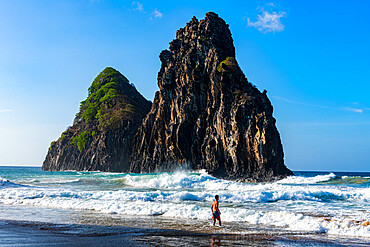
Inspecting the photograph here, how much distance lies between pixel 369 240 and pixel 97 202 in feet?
44.5

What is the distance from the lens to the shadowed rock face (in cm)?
4650

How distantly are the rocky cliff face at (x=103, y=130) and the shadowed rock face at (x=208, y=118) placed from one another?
972 centimetres

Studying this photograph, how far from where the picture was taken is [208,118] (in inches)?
2282

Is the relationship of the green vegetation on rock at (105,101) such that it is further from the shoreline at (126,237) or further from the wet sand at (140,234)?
the shoreline at (126,237)

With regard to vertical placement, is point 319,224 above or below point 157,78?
below

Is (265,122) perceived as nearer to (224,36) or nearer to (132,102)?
(224,36)

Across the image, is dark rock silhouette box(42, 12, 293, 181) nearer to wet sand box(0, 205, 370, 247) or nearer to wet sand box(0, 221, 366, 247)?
wet sand box(0, 205, 370, 247)

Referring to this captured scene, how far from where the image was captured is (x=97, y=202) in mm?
17719

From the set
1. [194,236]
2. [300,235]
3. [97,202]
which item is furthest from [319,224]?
[97,202]

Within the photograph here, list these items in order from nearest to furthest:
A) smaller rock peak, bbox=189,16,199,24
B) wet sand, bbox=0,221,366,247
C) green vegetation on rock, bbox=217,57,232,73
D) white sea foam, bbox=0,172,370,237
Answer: wet sand, bbox=0,221,366,247 < white sea foam, bbox=0,172,370,237 < green vegetation on rock, bbox=217,57,232,73 < smaller rock peak, bbox=189,16,199,24

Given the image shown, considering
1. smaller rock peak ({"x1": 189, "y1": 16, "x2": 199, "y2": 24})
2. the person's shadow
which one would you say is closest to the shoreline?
the person's shadow

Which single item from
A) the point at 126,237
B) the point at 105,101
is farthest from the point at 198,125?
the point at 126,237

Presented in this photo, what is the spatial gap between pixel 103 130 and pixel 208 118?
39767mm

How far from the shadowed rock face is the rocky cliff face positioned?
9.72 metres
